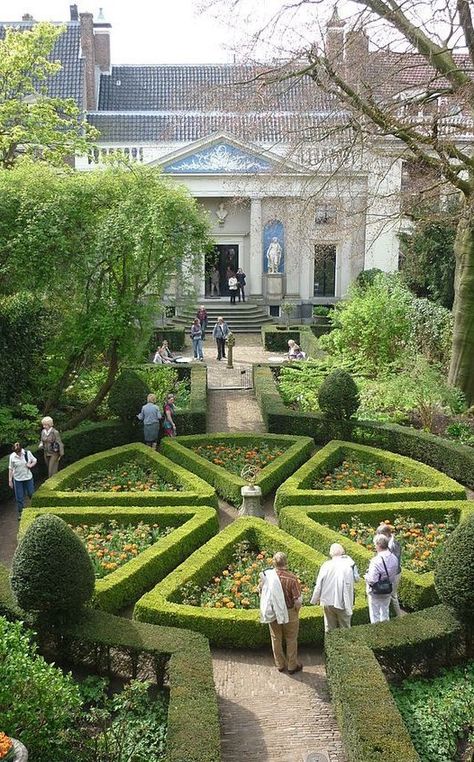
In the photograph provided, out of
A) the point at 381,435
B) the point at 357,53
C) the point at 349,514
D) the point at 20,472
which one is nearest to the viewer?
the point at 349,514

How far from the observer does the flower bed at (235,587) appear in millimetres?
8906

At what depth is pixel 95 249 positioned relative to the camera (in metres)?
15.1

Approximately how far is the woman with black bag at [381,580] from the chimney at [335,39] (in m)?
9.38

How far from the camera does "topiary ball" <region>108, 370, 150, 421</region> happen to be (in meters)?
15.1

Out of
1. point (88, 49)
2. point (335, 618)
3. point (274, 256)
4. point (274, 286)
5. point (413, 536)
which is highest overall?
point (88, 49)

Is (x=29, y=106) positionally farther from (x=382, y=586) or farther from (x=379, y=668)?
(x=379, y=668)

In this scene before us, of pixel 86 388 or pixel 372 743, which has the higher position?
pixel 86 388

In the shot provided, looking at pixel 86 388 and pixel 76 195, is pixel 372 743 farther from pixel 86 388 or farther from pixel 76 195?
pixel 86 388

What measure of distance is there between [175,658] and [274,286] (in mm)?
26570

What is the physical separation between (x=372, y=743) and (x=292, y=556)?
406cm

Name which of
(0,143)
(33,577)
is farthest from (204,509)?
(0,143)

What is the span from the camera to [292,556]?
9852 mm

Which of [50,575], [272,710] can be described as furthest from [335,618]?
[50,575]

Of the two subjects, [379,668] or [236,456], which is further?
[236,456]
